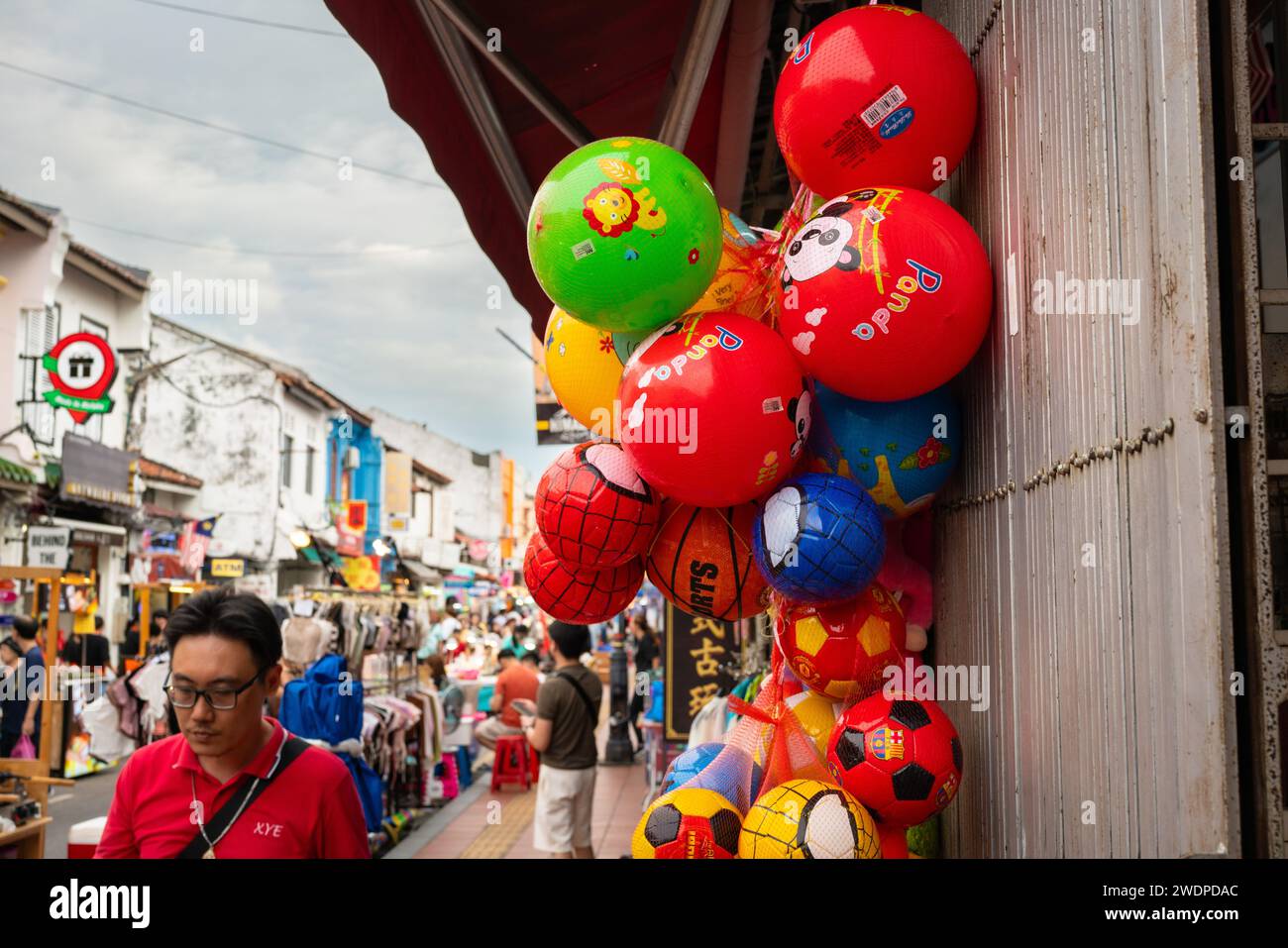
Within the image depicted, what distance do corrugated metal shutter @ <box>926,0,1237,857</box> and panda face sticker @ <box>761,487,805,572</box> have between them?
0.50m

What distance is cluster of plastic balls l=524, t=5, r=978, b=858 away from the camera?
2467mm

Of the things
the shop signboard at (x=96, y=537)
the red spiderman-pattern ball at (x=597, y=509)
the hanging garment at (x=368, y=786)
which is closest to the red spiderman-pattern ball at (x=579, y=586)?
the red spiderman-pattern ball at (x=597, y=509)

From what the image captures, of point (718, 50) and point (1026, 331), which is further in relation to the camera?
point (718, 50)

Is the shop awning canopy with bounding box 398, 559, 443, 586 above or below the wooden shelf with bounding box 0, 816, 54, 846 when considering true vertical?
above

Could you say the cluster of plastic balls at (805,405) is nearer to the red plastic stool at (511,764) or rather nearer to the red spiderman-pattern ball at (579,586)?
the red spiderman-pattern ball at (579,586)

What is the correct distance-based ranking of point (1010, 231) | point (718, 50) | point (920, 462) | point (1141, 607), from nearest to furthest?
1. point (1141, 607)
2. point (1010, 231)
3. point (920, 462)
4. point (718, 50)

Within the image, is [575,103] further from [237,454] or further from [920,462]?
[237,454]

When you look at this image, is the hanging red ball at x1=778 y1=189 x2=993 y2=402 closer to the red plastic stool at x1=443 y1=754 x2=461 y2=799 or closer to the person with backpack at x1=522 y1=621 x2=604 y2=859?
the person with backpack at x1=522 y1=621 x2=604 y2=859

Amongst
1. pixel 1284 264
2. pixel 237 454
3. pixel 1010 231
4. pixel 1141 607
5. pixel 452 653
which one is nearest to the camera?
pixel 1141 607

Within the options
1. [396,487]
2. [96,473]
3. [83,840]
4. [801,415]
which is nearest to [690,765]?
[801,415]

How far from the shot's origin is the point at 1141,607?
5.84 ft

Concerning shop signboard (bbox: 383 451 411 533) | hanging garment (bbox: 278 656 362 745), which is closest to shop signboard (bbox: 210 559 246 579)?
shop signboard (bbox: 383 451 411 533)
